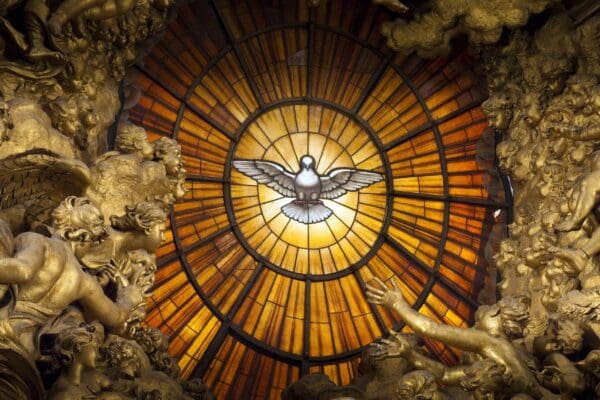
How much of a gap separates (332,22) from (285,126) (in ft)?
4.27

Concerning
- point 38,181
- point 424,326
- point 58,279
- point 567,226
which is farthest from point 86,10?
point 567,226

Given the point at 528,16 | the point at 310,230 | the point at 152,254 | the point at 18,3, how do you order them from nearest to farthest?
the point at 18,3
the point at 152,254
the point at 528,16
the point at 310,230

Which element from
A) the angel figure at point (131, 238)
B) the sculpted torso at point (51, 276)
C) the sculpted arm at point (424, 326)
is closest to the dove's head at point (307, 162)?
the angel figure at point (131, 238)

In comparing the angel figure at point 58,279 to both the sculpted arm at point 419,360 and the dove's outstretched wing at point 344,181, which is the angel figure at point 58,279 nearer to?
the sculpted arm at point 419,360

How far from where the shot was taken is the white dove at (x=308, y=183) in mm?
11219

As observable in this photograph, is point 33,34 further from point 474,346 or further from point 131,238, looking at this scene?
point 474,346

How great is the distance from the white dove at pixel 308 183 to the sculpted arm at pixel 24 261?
360cm

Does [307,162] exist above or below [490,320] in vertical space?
above

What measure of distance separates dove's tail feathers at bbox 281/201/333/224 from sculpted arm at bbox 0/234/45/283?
389 centimetres

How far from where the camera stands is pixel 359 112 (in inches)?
460

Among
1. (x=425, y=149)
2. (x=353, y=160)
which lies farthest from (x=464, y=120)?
(x=353, y=160)

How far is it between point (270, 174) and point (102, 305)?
123 inches

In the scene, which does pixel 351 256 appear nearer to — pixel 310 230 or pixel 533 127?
pixel 310 230

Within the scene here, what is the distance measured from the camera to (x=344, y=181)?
1135cm
